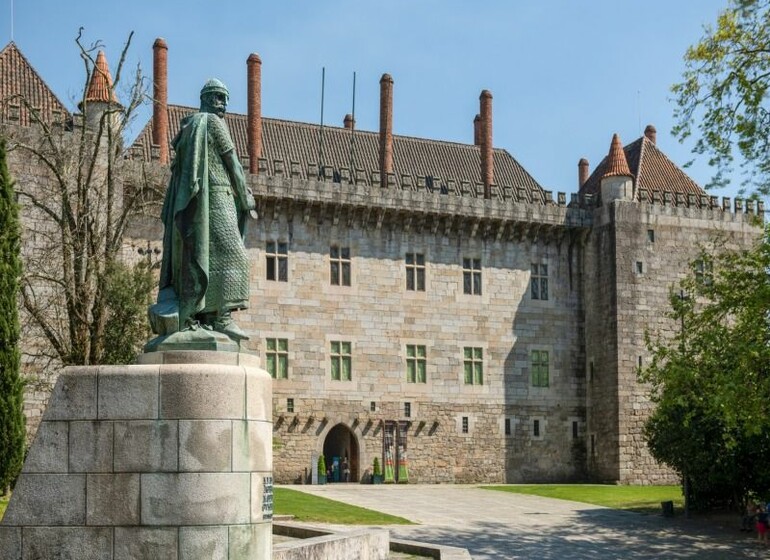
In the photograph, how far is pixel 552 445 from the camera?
4519 cm

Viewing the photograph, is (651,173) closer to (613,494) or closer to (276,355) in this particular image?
(613,494)

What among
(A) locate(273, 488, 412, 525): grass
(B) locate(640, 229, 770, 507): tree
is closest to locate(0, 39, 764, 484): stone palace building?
(A) locate(273, 488, 412, 525): grass

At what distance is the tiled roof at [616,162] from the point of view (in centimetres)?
4581

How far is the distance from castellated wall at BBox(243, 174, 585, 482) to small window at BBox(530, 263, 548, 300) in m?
0.24

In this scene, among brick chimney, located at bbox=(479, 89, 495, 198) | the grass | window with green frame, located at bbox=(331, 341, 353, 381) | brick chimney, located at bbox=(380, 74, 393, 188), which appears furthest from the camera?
brick chimney, located at bbox=(479, 89, 495, 198)

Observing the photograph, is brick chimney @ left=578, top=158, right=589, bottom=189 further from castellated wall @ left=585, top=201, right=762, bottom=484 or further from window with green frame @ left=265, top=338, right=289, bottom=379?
window with green frame @ left=265, top=338, right=289, bottom=379

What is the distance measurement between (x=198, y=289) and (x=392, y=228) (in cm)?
3163

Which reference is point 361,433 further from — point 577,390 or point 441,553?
point 441,553

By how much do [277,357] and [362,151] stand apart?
13548 mm

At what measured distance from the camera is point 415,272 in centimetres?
4394

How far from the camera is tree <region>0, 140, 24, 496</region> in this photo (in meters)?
25.5

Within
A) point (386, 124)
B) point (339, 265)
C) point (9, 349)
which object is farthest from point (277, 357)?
point (9, 349)

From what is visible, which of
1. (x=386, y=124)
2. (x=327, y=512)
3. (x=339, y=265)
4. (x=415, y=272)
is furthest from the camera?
(x=386, y=124)

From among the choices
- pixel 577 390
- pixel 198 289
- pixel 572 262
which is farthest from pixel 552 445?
pixel 198 289
